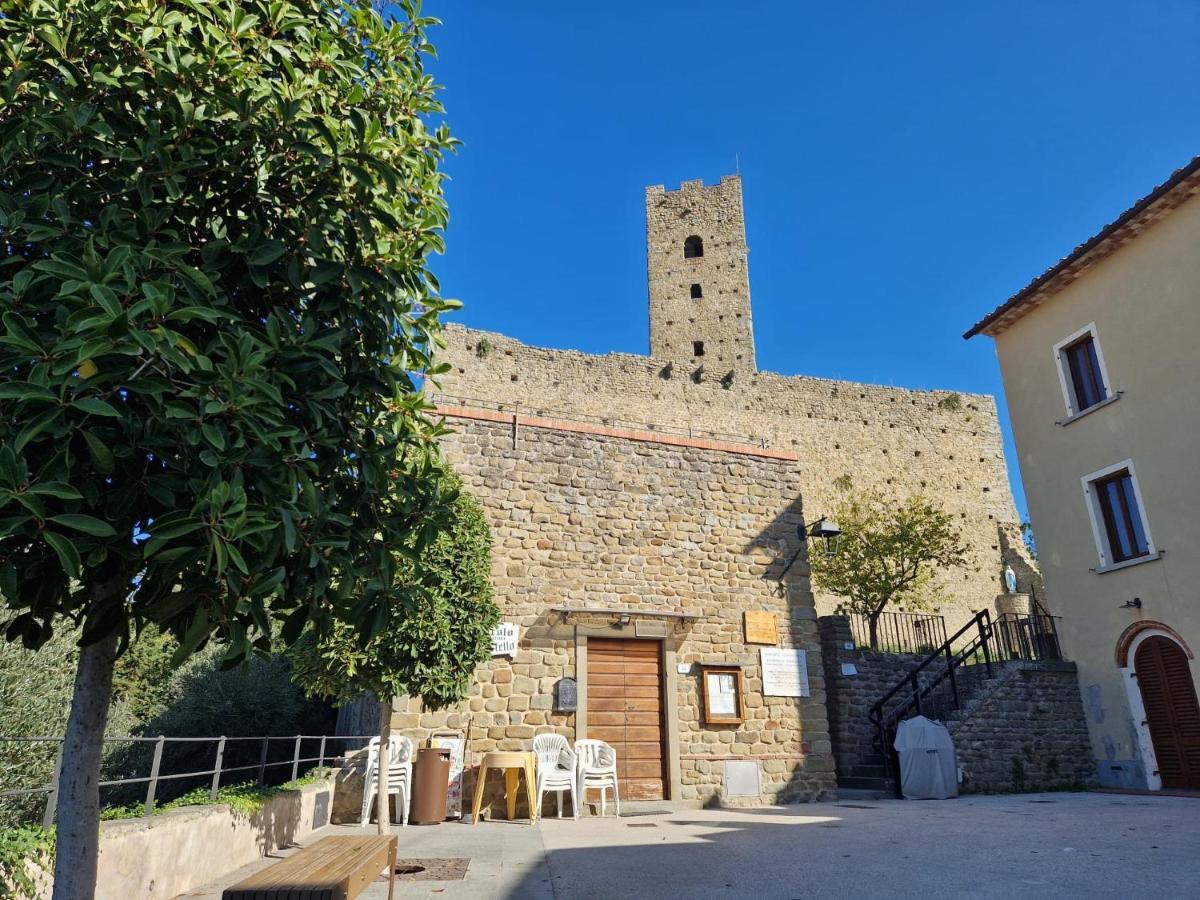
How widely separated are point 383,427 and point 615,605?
6.77 m

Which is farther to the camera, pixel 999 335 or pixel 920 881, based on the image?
pixel 999 335

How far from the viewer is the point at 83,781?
264 centimetres

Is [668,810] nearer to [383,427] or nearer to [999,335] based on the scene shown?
[383,427]

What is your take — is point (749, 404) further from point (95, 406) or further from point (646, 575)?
point (95, 406)

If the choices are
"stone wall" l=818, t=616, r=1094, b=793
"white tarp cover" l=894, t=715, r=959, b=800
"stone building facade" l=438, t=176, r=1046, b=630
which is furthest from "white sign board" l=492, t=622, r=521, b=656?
"stone building facade" l=438, t=176, r=1046, b=630

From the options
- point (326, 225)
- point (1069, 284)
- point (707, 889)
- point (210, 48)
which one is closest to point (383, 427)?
point (326, 225)

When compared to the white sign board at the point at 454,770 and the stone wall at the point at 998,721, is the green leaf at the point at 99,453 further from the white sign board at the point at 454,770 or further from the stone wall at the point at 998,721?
the stone wall at the point at 998,721

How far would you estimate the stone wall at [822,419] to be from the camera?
25.2 meters

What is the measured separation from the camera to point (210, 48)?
2.81 m

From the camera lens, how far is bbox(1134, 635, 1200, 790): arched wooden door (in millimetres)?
10094

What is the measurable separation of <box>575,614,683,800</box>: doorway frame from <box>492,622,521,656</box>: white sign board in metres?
0.79

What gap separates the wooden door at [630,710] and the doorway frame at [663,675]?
0.25 ft

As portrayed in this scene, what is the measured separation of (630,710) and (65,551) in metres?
8.26

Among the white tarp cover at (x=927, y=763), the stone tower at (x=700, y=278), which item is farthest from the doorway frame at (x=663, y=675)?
the stone tower at (x=700, y=278)
